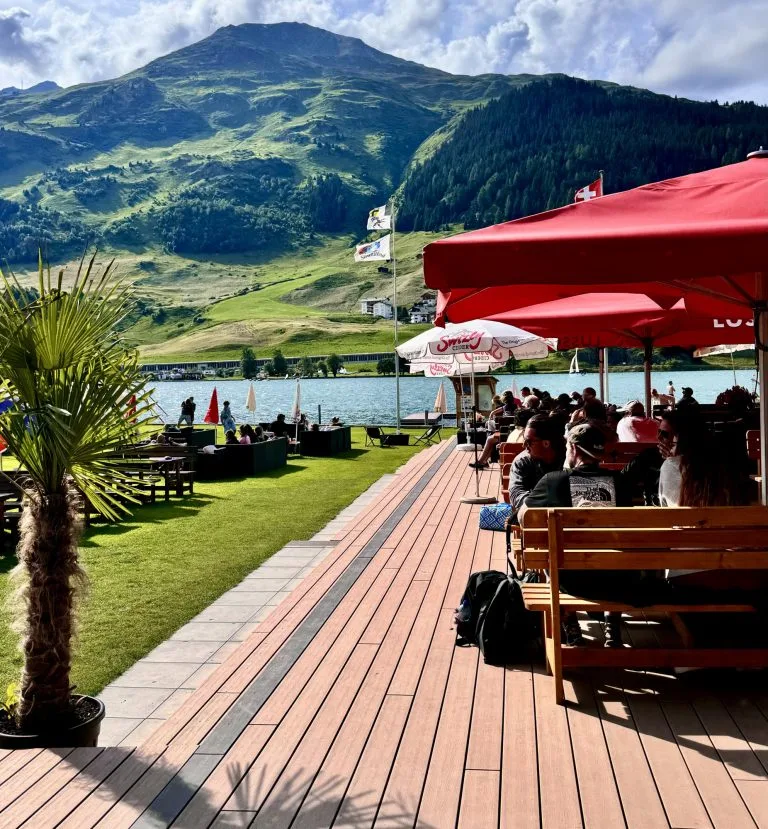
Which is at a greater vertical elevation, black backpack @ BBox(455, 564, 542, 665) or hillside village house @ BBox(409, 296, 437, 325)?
hillside village house @ BBox(409, 296, 437, 325)

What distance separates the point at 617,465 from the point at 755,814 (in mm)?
5542

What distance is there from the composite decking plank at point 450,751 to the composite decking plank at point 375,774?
136 mm

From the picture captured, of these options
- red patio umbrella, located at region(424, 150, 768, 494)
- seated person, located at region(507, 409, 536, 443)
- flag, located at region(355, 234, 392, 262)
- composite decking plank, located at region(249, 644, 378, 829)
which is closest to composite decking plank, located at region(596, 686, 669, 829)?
composite decking plank, located at region(249, 644, 378, 829)

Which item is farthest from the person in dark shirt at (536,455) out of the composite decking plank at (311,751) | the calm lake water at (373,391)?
the calm lake water at (373,391)

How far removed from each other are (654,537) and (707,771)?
1.06 metres

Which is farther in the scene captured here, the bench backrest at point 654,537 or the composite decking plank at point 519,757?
the bench backrest at point 654,537

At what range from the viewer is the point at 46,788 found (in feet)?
10.7

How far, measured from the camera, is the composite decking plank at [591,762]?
2930 mm

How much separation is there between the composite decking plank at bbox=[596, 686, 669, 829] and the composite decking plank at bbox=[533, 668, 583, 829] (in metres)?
0.17

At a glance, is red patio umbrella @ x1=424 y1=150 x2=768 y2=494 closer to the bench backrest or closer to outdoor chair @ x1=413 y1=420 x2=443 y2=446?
the bench backrest

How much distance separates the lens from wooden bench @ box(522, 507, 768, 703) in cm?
396

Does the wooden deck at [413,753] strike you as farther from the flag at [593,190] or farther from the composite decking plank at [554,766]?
the flag at [593,190]

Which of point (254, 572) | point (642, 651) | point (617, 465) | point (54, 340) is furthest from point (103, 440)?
point (617, 465)

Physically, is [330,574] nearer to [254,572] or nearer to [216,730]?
[254,572]
